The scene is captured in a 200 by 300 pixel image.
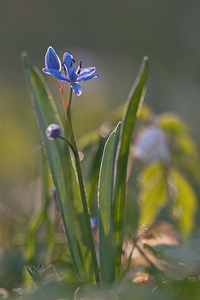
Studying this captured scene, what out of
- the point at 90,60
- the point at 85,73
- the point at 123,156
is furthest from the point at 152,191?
the point at 90,60

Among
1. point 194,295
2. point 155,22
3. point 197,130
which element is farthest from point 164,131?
point 155,22

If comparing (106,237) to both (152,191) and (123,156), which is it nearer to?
(123,156)

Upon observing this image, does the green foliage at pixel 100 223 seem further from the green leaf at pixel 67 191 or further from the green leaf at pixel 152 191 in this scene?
the green leaf at pixel 152 191

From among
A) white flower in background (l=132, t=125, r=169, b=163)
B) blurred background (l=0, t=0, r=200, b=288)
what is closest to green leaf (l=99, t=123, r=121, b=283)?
white flower in background (l=132, t=125, r=169, b=163)

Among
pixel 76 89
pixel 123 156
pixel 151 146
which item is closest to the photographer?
pixel 76 89

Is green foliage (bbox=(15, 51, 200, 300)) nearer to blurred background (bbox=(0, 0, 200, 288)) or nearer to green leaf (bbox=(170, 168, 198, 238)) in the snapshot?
green leaf (bbox=(170, 168, 198, 238))

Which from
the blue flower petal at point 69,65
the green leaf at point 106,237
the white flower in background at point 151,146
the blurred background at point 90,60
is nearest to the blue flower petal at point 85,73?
the blue flower petal at point 69,65

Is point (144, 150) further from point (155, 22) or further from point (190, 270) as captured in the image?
point (155, 22)
